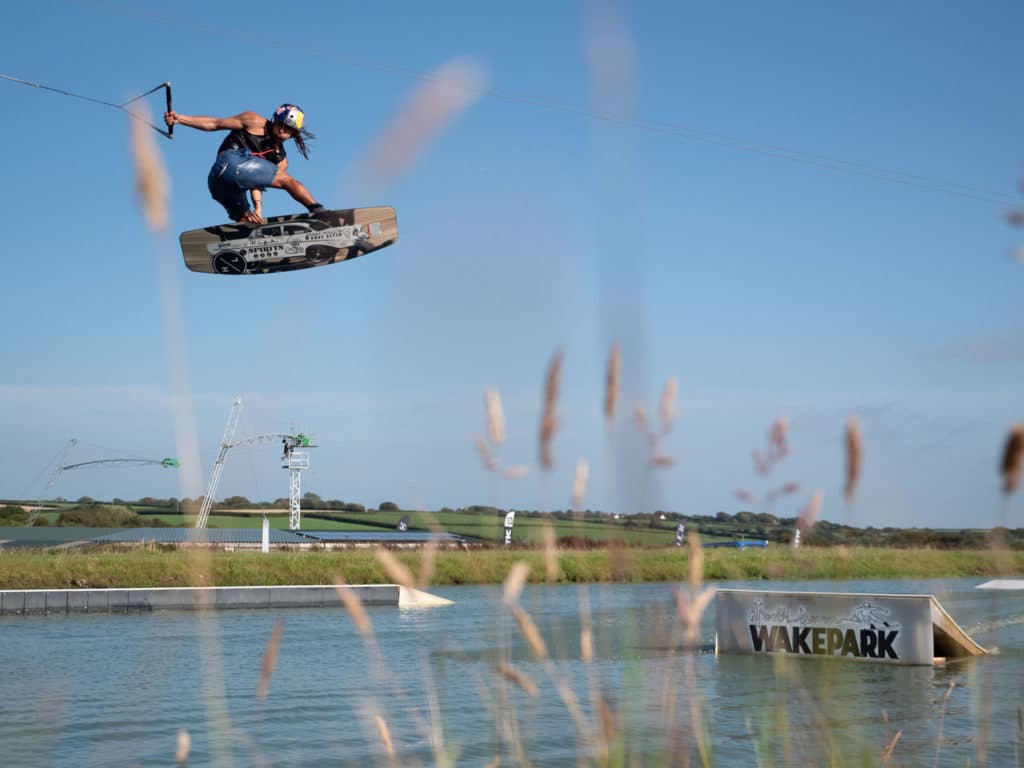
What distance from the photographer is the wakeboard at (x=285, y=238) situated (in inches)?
369

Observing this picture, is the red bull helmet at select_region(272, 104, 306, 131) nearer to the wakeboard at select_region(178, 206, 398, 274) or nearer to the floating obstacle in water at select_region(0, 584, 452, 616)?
the wakeboard at select_region(178, 206, 398, 274)

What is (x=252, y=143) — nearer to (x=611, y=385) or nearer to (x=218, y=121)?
(x=218, y=121)

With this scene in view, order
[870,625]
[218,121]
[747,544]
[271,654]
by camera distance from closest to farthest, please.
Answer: [271,654], [218,121], [870,625], [747,544]

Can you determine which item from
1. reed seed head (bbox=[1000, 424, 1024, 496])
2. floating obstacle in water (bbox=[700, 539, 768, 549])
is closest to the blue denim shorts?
floating obstacle in water (bbox=[700, 539, 768, 549])

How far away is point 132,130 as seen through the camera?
1837 mm

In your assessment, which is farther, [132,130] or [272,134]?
[272,134]

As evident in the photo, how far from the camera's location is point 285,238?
369 inches

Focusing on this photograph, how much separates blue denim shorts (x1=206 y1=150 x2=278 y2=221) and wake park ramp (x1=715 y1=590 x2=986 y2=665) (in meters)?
8.85

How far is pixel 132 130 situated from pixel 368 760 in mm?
7597

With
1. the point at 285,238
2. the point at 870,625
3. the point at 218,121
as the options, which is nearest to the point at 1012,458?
the point at 218,121

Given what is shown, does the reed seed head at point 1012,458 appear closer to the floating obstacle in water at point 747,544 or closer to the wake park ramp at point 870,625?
the floating obstacle in water at point 747,544

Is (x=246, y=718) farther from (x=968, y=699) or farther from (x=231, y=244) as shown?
(x=968, y=699)

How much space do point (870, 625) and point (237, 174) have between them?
10980mm

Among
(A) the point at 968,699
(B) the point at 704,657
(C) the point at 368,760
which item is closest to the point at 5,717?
(C) the point at 368,760
